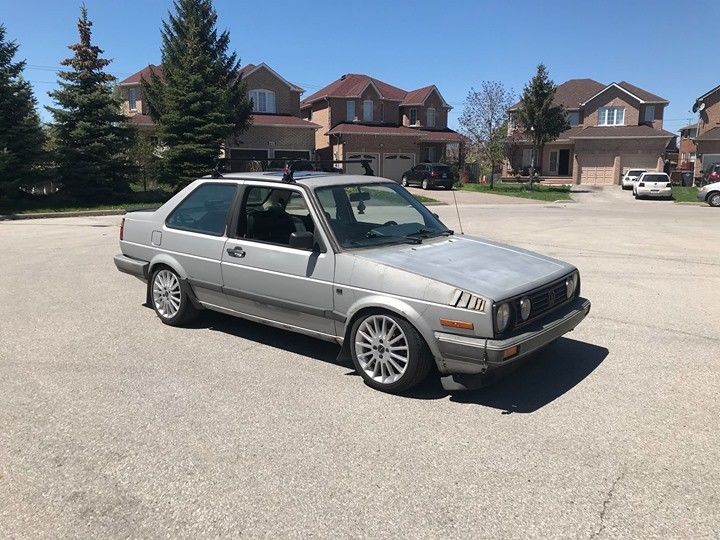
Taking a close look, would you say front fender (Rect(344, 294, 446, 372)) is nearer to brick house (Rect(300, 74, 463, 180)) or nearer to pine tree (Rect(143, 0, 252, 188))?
pine tree (Rect(143, 0, 252, 188))

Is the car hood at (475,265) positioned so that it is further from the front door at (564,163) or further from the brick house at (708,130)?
the front door at (564,163)

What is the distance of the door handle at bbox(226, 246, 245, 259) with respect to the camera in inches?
217

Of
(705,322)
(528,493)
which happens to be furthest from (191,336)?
(705,322)

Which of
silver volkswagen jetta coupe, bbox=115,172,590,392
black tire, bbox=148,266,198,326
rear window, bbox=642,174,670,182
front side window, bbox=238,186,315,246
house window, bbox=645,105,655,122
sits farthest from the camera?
house window, bbox=645,105,655,122

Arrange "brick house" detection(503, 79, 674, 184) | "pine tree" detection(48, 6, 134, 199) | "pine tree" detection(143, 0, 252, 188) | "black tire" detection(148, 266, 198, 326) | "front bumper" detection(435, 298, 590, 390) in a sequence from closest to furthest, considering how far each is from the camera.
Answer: "front bumper" detection(435, 298, 590, 390) < "black tire" detection(148, 266, 198, 326) < "pine tree" detection(48, 6, 134, 199) < "pine tree" detection(143, 0, 252, 188) < "brick house" detection(503, 79, 674, 184)

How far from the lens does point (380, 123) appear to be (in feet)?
149

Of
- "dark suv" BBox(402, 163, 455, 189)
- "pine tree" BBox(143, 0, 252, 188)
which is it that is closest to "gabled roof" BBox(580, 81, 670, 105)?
"dark suv" BBox(402, 163, 455, 189)

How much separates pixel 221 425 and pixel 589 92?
54066mm

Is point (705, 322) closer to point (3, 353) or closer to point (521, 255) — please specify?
point (521, 255)

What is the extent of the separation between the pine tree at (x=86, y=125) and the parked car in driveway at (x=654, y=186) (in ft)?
90.6

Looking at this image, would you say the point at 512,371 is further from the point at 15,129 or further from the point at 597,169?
the point at 597,169

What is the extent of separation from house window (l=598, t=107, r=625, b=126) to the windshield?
156ft

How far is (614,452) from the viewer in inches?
146

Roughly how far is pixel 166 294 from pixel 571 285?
160 inches
